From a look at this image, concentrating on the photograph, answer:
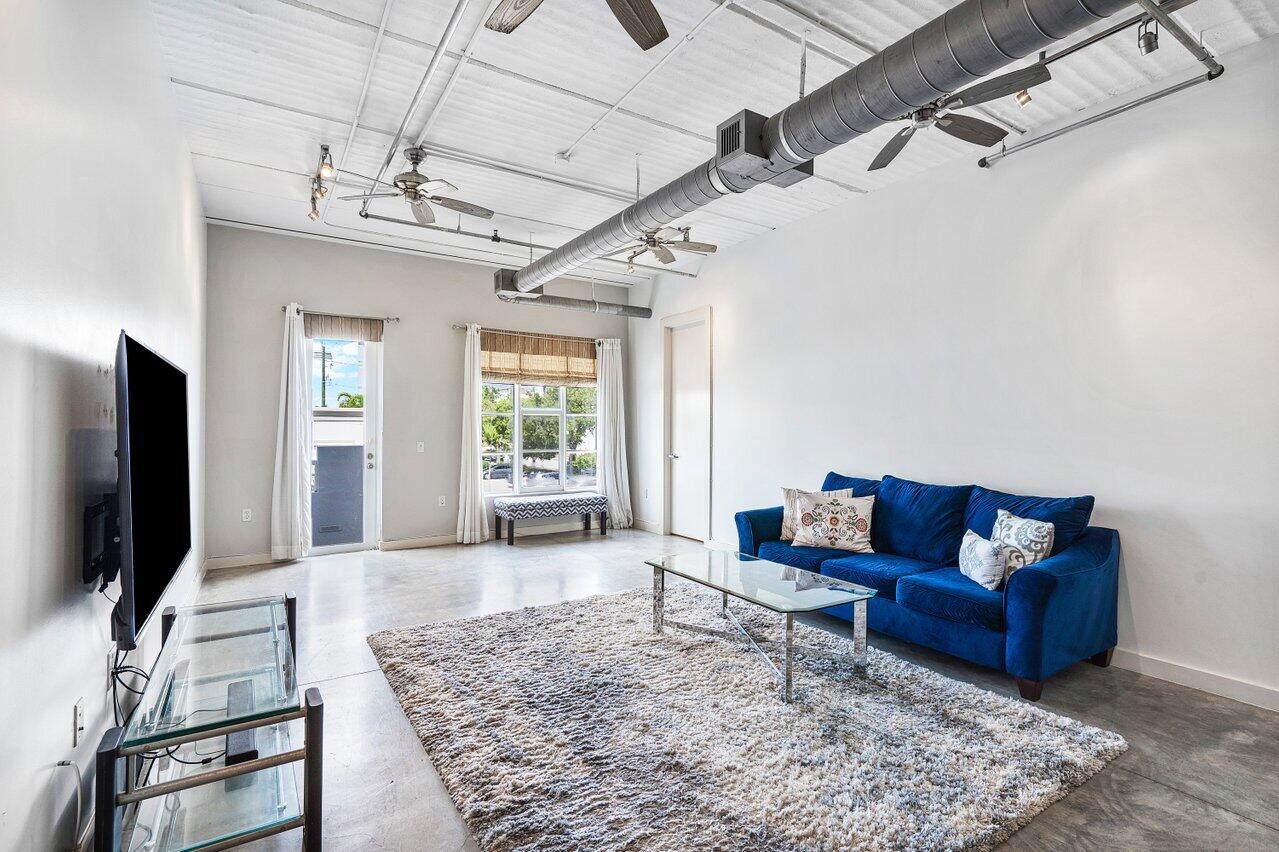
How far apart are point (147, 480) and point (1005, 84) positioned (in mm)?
3518

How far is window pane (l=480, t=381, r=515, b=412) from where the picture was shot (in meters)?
7.23

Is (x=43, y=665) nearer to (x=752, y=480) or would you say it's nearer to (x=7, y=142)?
(x=7, y=142)

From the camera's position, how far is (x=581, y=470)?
26.0ft

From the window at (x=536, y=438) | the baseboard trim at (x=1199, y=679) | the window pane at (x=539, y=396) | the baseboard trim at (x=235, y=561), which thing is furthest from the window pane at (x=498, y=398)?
the baseboard trim at (x=1199, y=679)

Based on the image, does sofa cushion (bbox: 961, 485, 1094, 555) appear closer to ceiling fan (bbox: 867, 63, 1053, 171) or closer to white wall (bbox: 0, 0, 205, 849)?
ceiling fan (bbox: 867, 63, 1053, 171)

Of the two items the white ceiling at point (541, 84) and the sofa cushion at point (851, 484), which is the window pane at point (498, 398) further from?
the sofa cushion at point (851, 484)

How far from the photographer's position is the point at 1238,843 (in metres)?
1.98

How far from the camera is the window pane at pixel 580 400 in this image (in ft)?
25.7

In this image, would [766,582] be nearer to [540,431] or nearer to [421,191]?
[421,191]

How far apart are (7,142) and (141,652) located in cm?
218

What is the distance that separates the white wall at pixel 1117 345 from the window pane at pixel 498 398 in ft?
12.2

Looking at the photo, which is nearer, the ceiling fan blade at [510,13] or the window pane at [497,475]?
the ceiling fan blade at [510,13]

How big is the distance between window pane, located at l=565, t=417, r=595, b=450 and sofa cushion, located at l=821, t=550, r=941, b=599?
4.31 metres

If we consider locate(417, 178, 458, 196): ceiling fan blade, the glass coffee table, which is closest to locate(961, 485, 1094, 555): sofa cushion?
the glass coffee table
